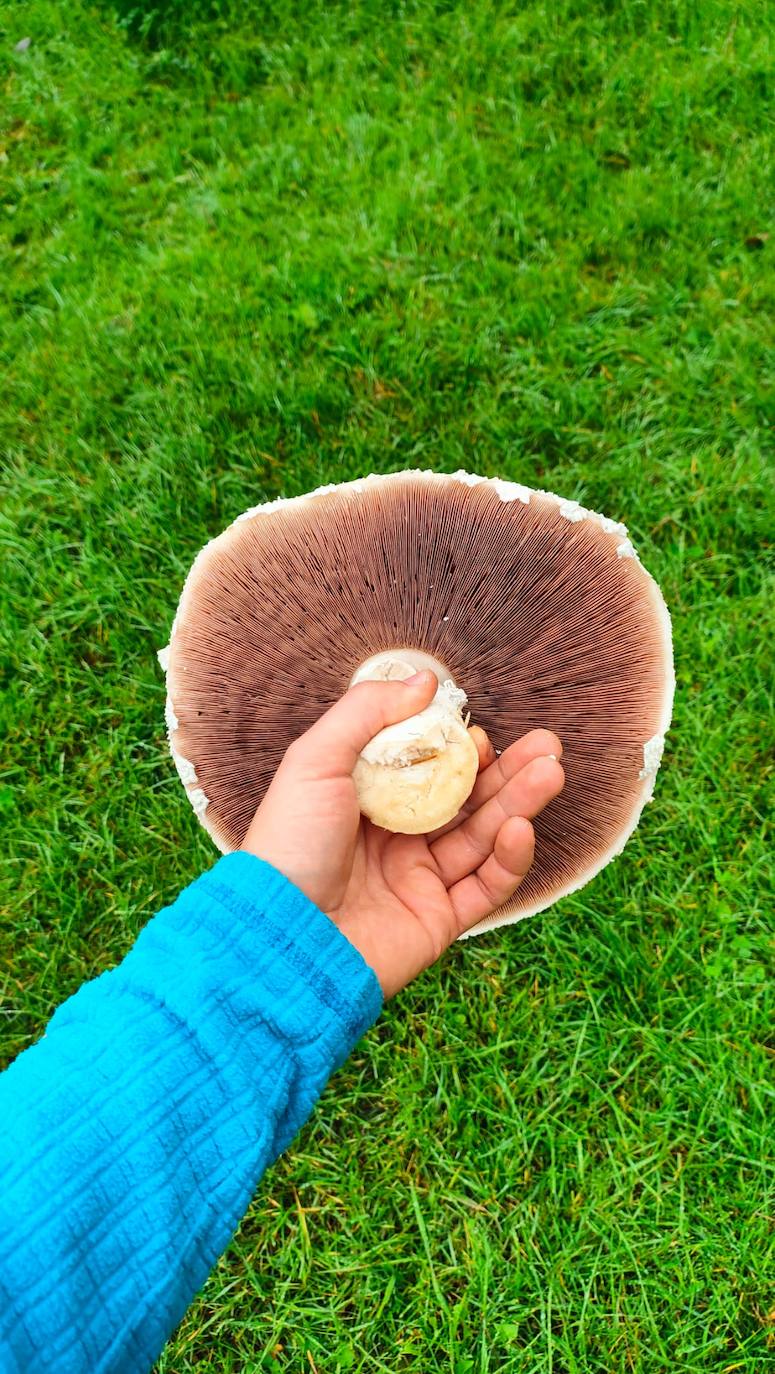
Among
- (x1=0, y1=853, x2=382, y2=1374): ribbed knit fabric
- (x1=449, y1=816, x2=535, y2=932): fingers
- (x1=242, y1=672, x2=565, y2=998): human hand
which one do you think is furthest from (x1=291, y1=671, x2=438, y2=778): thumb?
(x1=449, y1=816, x2=535, y2=932): fingers

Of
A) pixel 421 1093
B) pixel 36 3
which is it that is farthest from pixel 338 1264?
pixel 36 3

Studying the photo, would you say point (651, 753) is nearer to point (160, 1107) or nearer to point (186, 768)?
point (186, 768)

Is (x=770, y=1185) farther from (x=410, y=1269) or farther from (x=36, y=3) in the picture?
(x=36, y=3)

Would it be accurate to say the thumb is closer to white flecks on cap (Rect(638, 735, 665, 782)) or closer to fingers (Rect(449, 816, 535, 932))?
fingers (Rect(449, 816, 535, 932))

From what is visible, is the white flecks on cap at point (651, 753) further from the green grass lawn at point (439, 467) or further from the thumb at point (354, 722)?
the green grass lawn at point (439, 467)

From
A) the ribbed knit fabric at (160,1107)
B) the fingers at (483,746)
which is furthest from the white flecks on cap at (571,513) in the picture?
the ribbed knit fabric at (160,1107)
